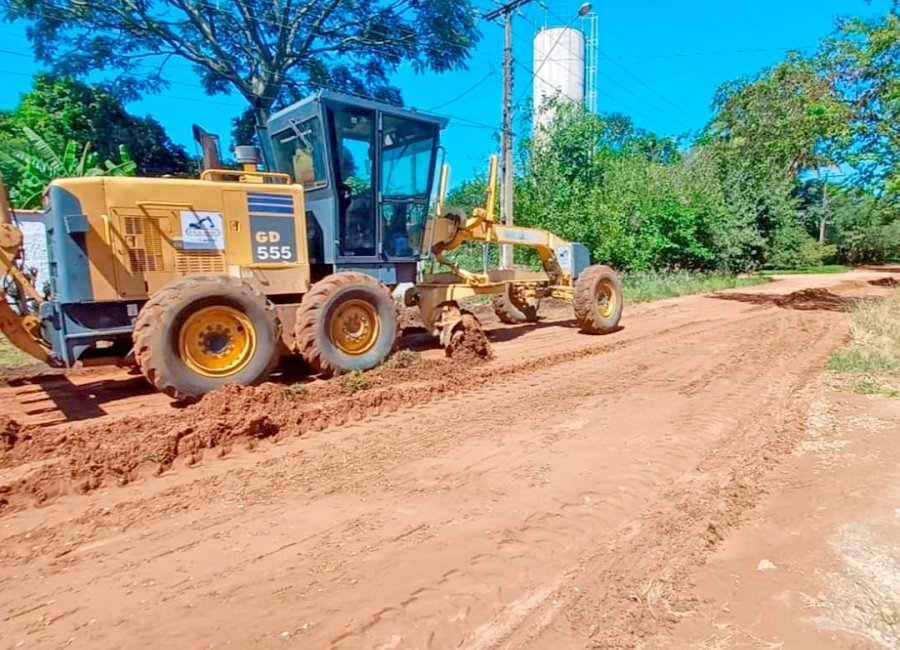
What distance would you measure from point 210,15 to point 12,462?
1831 cm

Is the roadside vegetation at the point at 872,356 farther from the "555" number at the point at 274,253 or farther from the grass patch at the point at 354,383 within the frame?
the "555" number at the point at 274,253

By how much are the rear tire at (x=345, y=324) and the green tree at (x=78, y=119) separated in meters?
13.2

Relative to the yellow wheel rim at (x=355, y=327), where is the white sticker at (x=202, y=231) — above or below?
above

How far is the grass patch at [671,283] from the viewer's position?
1702 cm

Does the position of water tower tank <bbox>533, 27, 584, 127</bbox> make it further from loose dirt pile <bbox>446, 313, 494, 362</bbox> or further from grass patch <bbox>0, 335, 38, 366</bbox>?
grass patch <bbox>0, 335, 38, 366</bbox>

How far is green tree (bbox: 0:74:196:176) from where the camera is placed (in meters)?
16.9

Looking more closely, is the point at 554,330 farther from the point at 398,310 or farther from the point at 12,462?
the point at 12,462

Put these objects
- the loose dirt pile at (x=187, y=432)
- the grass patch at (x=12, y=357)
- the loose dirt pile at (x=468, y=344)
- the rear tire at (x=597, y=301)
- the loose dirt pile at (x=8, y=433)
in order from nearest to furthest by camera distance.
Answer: the loose dirt pile at (x=187, y=432) → the loose dirt pile at (x=8, y=433) → the loose dirt pile at (x=468, y=344) → the grass patch at (x=12, y=357) → the rear tire at (x=597, y=301)

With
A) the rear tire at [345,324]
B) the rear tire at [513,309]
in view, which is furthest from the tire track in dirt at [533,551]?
the rear tire at [513,309]

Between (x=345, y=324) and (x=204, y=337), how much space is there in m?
1.58

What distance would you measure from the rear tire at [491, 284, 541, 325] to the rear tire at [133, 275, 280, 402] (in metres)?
5.82

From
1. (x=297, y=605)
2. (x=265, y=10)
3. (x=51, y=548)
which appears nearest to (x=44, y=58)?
(x=265, y=10)

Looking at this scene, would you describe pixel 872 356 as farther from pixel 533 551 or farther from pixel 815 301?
pixel 815 301

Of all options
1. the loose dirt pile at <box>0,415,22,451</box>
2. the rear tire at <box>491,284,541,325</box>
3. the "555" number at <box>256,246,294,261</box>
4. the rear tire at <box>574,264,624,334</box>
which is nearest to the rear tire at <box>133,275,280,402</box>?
the "555" number at <box>256,246,294,261</box>
